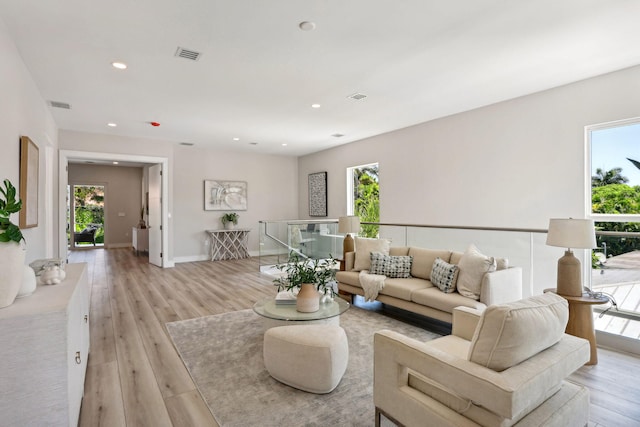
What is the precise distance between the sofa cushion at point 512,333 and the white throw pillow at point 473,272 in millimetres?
1825

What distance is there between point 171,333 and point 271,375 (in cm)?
152

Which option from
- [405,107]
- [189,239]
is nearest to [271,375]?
[405,107]

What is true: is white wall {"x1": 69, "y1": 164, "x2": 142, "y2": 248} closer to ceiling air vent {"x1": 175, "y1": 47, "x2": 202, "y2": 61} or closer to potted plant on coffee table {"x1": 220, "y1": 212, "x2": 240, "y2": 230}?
potted plant on coffee table {"x1": 220, "y1": 212, "x2": 240, "y2": 230}

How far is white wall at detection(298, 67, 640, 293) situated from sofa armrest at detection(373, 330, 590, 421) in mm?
2773

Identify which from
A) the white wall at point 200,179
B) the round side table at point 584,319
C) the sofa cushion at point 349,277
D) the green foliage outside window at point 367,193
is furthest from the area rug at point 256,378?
the white wall at point 200,179

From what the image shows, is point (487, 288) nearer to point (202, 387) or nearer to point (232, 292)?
point (202, 387)

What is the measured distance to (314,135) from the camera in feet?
22.9

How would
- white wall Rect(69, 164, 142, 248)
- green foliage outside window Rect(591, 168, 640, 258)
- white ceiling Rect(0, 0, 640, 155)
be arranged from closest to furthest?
white ceiling Rect(0, 0, 640, 155) → green foliage outside window Rect(591, 168, 640, 258) → white wall Rect(69, 164, 142, 248)

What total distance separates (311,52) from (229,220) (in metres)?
6.05

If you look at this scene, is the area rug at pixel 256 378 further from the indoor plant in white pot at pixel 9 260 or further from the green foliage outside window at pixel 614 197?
the green foliage outside window at pixel 614 197

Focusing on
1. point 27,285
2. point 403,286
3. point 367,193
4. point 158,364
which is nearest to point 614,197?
point 403,286

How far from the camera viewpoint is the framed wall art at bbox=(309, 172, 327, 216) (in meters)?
8.59

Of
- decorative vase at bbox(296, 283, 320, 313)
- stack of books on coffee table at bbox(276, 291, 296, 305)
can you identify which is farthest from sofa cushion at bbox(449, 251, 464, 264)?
stack of books on coffee table at bbox(276, 291, 296, 305)

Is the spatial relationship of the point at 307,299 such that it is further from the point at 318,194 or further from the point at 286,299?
the point at 318,194
